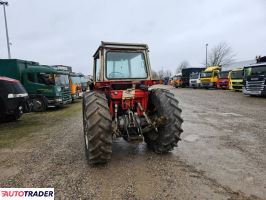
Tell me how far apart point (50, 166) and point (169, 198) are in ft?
8.64

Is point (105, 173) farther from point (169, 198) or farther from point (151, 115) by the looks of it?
point (151, 115)

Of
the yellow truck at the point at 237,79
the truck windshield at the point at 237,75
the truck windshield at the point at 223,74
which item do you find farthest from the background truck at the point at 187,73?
the truck windshield at the point at 237,75

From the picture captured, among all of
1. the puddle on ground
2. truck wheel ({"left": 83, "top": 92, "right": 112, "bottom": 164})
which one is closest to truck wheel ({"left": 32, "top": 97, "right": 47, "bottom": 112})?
the puddle on ground

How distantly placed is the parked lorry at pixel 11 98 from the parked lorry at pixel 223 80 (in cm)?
2423

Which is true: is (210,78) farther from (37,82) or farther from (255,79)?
(37,82)

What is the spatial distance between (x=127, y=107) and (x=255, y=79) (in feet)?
47.9

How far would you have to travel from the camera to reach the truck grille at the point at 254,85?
56.3ft

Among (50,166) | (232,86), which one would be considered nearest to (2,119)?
(50,166)

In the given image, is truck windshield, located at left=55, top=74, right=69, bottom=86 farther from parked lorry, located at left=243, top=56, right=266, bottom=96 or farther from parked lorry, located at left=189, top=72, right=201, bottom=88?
parked lorry, located at left=189, top=72, right=201, bottom=88

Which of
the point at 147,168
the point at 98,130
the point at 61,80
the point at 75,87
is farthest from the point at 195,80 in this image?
the point at 98,130

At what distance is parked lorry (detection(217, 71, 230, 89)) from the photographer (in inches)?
1161

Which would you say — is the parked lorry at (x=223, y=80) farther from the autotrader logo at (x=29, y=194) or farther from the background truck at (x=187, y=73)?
the autotrader logo at (x=29, y=194)

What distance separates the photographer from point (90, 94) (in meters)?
4.99

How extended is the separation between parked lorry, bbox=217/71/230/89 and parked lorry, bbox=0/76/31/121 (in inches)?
954
